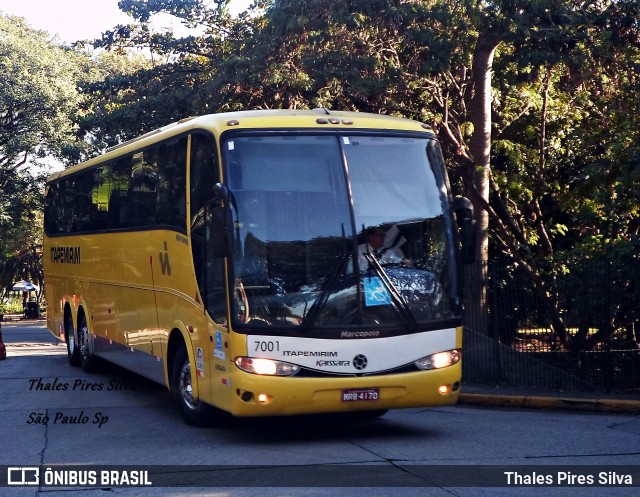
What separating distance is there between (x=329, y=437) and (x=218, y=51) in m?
16.9

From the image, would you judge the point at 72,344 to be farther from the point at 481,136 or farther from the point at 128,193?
the point at 481,136

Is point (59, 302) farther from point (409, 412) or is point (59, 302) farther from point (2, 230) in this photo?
point (2, 230)

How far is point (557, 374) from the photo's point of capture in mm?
14602

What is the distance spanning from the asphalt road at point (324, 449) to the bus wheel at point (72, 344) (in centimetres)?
431

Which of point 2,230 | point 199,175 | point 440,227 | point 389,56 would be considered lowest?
point 2,230

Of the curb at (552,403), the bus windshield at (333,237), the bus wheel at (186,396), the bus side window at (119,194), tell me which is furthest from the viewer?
the bus side window at (119,194)

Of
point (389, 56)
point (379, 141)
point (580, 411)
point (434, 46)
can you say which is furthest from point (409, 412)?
point (389, 56)

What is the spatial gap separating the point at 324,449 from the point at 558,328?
6314 mm

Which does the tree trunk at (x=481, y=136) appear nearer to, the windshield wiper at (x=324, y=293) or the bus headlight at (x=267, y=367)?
the windshield wiper at (x=324, y=293)

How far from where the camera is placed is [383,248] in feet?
32.9

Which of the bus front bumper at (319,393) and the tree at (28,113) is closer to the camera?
the bus front bumper at (319,393)

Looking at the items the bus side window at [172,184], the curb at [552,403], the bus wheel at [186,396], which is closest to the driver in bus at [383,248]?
the bus side window at [172,184]

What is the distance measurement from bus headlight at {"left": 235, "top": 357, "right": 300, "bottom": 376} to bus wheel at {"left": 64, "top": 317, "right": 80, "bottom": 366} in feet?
31.6

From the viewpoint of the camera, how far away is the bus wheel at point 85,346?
677 inches
